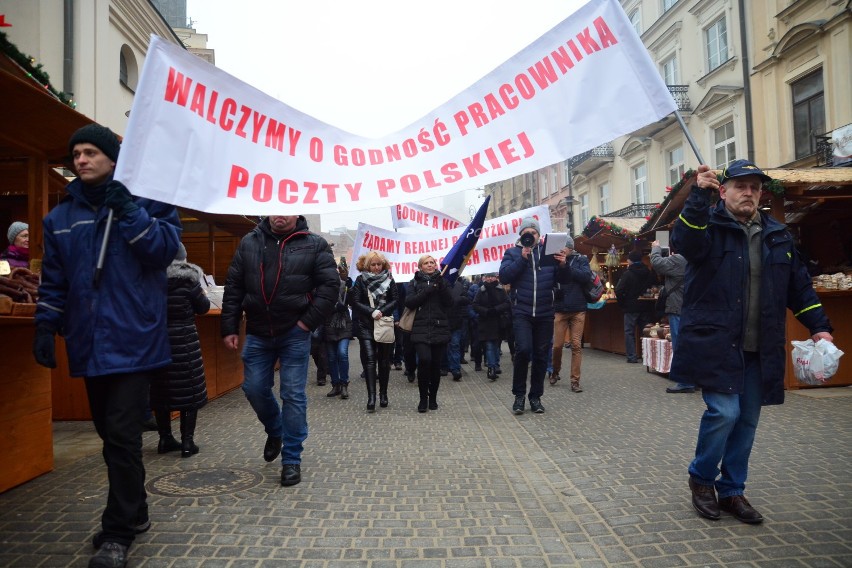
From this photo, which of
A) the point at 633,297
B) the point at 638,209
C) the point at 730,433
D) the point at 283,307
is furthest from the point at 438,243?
the point at 638,209

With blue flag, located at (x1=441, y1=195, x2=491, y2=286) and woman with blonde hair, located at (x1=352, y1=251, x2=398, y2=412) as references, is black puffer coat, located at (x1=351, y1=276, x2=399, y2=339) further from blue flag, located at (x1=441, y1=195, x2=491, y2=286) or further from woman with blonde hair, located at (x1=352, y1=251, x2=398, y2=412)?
blue flag, located at (x1=441, y1=195, x2=491, y2=286)

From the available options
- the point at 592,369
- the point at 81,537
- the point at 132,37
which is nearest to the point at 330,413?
the point at 81,537

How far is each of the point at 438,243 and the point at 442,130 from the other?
5.68 m

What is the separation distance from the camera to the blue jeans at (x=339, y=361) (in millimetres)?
8664

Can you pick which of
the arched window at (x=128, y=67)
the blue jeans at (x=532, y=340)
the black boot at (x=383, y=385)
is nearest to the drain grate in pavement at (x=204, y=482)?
the black boot at (x=383, y=385)

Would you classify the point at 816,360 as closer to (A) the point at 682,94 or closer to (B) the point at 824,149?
(B) the point at 824,149

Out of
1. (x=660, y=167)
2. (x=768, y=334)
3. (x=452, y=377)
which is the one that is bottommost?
(x=452, y=377)

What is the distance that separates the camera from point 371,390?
7.53 meters

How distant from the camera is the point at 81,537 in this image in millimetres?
3320

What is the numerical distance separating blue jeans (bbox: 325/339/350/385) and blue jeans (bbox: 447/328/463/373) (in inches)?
99.1

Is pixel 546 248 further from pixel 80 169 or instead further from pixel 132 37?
pixel 132 37

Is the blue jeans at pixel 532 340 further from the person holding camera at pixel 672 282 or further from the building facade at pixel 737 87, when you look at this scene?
the building facade at pixel 737 87

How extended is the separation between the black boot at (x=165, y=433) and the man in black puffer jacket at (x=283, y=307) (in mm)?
1170

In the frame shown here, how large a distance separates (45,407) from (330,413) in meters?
3.27
